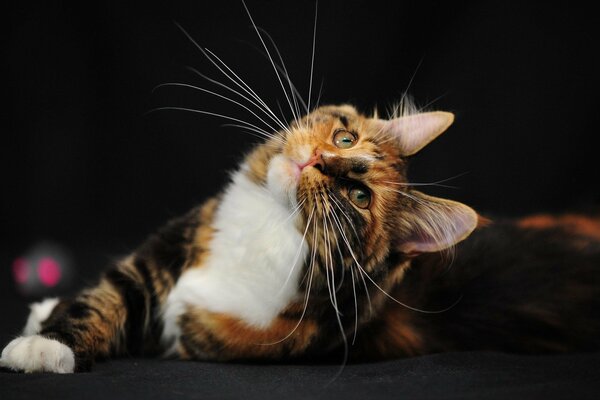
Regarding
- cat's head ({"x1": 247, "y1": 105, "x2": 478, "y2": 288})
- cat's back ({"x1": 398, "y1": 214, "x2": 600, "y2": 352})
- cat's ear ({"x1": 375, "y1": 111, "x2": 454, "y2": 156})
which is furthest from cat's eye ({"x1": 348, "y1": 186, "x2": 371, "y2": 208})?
cat's back ({"x1": 398, "y1": 214, "x2": 600, "y2": 352})

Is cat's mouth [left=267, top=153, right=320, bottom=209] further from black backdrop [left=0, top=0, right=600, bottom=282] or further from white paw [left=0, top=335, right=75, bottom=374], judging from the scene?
black backdrop [left=0, top=0, right=600, bottom=282]

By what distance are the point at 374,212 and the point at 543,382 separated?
579 mm

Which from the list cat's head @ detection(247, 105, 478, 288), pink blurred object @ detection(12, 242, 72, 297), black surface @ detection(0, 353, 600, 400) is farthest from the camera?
Result: pink blurred object @ detection(12, 242, 72, 297)

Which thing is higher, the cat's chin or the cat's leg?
the cat's chin

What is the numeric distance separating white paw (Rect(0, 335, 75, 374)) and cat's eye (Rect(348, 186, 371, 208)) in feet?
2.61

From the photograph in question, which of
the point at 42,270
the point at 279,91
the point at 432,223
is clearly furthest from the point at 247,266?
the point at 42,270

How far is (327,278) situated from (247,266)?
257mm

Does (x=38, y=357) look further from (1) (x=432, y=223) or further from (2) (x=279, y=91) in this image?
(2) (x=279, y=91)

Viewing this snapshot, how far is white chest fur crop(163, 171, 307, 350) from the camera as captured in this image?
182cm

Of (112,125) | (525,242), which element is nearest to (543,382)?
(525,242)

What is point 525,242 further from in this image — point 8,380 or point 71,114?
point 71,114

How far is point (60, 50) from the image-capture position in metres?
2.90

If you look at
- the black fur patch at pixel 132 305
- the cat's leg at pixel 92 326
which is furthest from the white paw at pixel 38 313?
the black fur patch at pixel 132 305

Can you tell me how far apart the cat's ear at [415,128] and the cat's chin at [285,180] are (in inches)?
13.8
